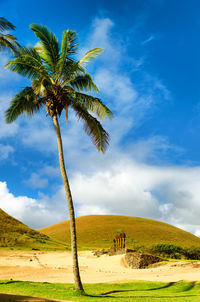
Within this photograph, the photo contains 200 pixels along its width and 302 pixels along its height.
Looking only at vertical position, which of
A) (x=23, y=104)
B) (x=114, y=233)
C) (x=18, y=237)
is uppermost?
(x=114, y=233)

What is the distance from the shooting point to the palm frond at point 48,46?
16.3m

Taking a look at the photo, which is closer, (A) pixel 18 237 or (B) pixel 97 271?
(B) pixel 97 271

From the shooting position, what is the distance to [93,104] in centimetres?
1716

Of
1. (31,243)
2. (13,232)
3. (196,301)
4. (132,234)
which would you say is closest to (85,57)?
(196,301)

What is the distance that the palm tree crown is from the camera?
1614 centimetres

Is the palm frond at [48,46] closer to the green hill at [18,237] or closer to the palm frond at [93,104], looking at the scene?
the palm frond at [93,104]

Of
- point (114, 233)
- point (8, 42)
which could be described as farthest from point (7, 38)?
point (114, 233)

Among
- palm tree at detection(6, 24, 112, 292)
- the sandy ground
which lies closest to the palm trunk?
palm tree at detection(6, 24, 112, 292)

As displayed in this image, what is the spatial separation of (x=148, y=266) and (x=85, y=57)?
63.4 feet

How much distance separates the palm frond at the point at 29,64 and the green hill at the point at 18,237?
111ft

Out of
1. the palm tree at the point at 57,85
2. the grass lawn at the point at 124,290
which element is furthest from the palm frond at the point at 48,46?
the grass lawn at the point at 124,290

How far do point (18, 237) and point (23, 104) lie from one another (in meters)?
38.4

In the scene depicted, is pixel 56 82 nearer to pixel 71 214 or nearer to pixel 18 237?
pixel 71 214

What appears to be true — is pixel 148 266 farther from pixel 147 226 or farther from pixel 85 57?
pixel 147 226
